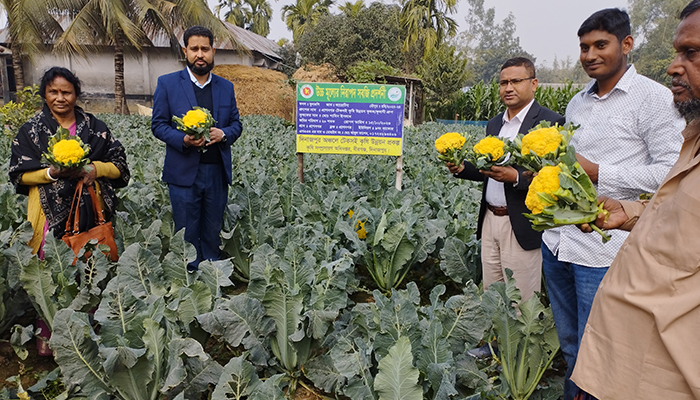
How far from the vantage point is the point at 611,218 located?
1540mm

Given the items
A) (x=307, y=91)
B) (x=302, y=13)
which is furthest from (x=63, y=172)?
(x=302, y=13)

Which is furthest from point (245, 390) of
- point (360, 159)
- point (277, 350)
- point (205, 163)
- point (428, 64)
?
point (428, 64)

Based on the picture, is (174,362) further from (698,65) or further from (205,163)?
(698,65)

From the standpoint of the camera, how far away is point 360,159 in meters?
8.22

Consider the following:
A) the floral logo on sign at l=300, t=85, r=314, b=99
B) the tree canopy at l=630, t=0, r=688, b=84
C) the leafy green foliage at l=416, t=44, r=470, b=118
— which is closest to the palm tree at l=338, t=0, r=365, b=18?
the leafy green foliage at l=416, t=44, r=470, b=118

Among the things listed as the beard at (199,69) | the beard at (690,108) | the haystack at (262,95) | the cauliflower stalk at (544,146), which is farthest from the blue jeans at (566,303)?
the haystack at (262,95)

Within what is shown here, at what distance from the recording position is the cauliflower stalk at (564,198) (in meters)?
1.47

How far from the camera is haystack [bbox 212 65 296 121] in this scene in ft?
88.9

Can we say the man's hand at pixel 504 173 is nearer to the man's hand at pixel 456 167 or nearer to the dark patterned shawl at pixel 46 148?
the man's hand at pixel 456 167

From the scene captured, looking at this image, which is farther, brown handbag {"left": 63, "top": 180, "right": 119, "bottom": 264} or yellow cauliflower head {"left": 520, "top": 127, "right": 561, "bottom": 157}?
brown handbag {"left": 63, "top": 180, "right": 119, "bottom": 264}

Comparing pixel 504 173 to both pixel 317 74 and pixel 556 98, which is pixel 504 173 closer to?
pixel 317 74

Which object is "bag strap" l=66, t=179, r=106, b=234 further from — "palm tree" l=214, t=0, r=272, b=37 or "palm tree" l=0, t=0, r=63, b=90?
"palm tree" l=214, t=0, r=272, b=37

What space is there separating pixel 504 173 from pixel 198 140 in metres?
2.17

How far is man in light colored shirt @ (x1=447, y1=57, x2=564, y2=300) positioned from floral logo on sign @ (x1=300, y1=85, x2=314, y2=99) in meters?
2.96
